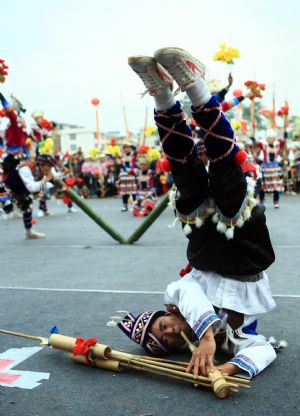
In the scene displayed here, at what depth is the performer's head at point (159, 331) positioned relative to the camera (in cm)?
241

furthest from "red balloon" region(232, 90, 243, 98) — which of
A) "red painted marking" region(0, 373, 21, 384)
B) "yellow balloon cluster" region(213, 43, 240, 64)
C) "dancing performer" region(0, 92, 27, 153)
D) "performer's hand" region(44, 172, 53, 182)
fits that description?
"red painted marking" region(0, 373, 21, 384)

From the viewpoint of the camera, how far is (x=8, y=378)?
2.28 meters

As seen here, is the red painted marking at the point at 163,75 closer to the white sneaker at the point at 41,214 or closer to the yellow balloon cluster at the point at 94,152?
the white sneaker at the point at 41,214

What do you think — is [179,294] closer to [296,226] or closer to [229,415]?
[229,415]

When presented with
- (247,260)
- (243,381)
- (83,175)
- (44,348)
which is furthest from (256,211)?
(83,175)

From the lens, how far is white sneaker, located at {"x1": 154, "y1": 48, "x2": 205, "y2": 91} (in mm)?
2006

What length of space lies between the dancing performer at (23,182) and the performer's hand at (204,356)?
4.77 m

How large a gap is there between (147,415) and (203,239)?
32.1 inches

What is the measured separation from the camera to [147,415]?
190 cm

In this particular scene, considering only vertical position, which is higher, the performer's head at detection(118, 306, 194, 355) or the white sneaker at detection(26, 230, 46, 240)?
the performer's head at detection(118, 306, 194, 355)

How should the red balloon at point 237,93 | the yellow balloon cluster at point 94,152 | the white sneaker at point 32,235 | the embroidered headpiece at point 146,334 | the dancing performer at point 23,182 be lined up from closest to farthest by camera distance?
the embroidered headpiece at point 146,334 < the red balloon at point 237,93 < the dancing performer at point 23,182 < the white sneaker at point 32,235 < the yellow balloon cluster at point 94,152

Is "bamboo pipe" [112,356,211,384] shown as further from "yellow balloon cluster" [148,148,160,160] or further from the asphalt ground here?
"yellow balloon cluster" [148,148,160,160]

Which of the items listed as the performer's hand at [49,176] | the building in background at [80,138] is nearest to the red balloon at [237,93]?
the performer's hand at [49,176]

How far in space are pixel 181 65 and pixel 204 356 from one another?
46.0 inches
